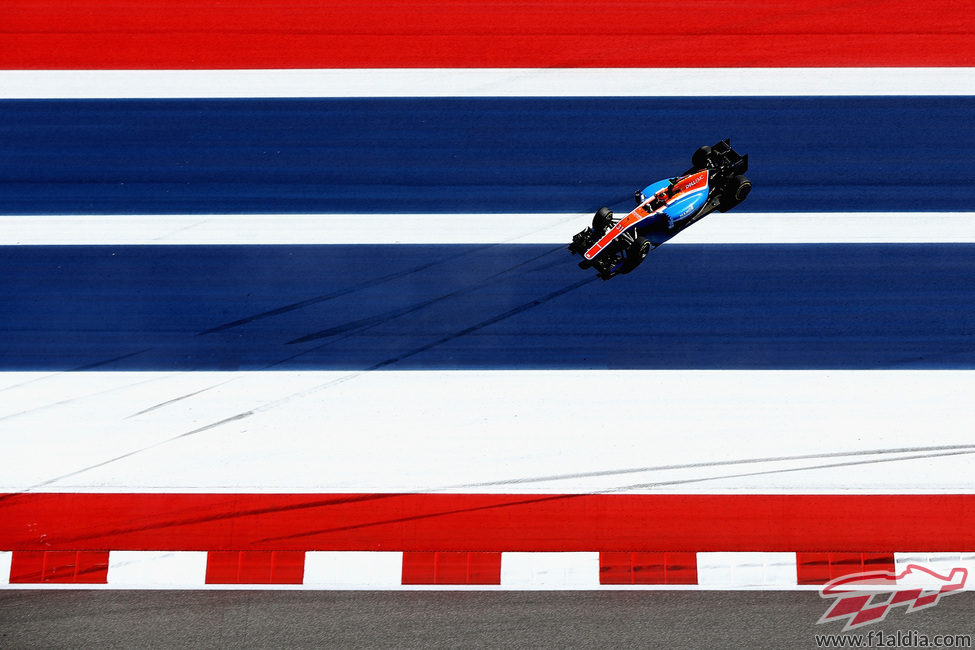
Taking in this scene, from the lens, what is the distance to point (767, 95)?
7965mm

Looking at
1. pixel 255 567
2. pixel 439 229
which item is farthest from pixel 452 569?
pixel 439 229

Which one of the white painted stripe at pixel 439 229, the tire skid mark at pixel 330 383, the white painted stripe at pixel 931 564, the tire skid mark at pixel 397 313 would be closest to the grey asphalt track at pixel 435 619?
the white painted stripe at pixel 931 564

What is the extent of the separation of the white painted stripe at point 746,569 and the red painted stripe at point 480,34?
17.3 feet

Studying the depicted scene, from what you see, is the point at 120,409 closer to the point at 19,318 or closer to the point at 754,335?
the point at 19,318

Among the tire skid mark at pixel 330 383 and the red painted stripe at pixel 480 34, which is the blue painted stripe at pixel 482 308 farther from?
the red painted stripe at pixel 480 34

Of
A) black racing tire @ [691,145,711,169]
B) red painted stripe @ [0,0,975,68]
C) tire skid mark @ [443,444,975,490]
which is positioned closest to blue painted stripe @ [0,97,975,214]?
black racing tire @ [691,145,711,169]

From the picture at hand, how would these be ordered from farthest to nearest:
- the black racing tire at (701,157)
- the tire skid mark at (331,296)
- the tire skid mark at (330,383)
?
the tire skid mark at (331,296) → the black racing tire at (701,157) → the tire skid mark at (330,383)

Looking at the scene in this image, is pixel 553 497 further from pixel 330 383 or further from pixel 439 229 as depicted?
pixel 439 229

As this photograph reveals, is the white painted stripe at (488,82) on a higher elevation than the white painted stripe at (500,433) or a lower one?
higher

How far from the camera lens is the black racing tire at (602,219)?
720 centimetres

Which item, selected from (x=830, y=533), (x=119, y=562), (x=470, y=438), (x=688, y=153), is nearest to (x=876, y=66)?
(x=688, y=153)

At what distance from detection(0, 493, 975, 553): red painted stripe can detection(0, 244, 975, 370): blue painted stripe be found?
1.35m

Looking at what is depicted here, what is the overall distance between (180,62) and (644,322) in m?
5.95

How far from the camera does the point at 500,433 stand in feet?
23.7
